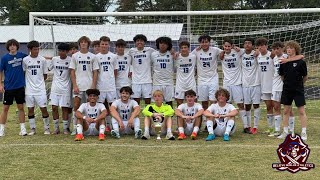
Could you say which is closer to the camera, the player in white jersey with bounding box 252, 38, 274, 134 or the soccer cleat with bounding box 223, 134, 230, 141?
the soccer cleat with bounding box 223, 134, 230, 141

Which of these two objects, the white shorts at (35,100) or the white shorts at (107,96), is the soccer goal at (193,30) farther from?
the white shorts at (107,96)

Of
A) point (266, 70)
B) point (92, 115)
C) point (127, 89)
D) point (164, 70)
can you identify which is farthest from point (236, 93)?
point (92, 115)

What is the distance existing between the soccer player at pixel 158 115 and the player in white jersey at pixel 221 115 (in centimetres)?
66

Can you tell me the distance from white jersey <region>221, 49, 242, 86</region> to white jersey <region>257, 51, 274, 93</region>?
41 cm

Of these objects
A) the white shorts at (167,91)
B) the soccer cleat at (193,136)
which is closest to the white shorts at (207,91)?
the white shorts at (167,91)

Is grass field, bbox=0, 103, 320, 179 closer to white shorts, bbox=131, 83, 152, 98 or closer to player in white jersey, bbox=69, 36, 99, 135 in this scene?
player in white jersey, bbox=69, 36, 99, 135

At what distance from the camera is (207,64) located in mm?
8734

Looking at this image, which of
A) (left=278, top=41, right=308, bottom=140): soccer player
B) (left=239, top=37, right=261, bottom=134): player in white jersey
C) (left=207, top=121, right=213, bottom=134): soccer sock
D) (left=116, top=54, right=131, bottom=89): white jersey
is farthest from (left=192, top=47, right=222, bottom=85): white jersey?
(left=278, top=41, right=308, bottom=140): soccer player

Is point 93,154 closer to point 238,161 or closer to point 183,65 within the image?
point 238,161

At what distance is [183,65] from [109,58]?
1.39 metres

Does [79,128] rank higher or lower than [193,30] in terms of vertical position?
lower

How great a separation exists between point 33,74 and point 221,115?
349cm

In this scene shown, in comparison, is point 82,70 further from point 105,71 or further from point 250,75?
point 250,75

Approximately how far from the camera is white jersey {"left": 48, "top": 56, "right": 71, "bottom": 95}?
853 centimetres
